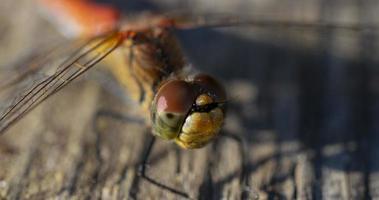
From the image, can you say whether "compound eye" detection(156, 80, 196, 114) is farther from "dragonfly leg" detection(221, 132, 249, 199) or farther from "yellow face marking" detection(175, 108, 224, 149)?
"dragonfly leg" detection(221, 132, 249, 199)

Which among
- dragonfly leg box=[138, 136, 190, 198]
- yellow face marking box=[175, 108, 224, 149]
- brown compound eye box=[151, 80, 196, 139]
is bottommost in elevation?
dragonfly leg box=[138, 136, 190, 198]

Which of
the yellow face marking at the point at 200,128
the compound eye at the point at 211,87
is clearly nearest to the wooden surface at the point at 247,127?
the yellow face marking at the point at 200,128

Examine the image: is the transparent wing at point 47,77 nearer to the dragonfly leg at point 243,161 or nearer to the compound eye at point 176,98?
the compound eye at point 176,98

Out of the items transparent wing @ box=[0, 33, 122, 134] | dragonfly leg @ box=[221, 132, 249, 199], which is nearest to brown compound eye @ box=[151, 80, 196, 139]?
dragonfly leg @ box=[221, 132, 249, 199]

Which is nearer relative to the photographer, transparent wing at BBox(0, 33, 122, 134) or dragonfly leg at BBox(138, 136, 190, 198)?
dragonfly leg at BBox(138, 136, 190, 198)

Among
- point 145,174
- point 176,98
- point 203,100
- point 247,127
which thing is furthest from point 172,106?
point 247,127

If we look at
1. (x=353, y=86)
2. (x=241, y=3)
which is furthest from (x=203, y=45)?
(x=353, y=86)

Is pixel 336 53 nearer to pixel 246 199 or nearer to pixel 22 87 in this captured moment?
pixel 246 199

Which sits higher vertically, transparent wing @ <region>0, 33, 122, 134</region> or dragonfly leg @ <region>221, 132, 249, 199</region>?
transparent wing @ <region>0, 33, 122, 134</region>
